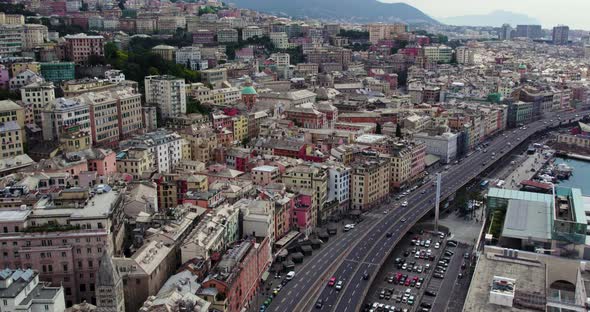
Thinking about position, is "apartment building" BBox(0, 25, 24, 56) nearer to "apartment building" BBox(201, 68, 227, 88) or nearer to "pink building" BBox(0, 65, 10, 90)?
"pink building" BBox(0, 65, 10, 90)

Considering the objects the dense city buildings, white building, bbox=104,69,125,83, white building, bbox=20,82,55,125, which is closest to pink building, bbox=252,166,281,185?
the dense city buildings

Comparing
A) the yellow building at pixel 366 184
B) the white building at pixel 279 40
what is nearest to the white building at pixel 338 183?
the yellow building at pixel 366 184

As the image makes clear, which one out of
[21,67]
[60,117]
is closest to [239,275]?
[60,117]

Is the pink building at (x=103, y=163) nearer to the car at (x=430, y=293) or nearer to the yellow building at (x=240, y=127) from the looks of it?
the yellow building at (x=240, y=127)

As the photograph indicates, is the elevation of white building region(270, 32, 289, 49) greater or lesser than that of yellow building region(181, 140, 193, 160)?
greater

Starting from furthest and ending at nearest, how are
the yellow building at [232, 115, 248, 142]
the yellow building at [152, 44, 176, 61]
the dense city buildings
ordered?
the yellow building at [152, 44, 176, 61] → the yellow building at [232, 115, 248, 142] → the dense city buildings

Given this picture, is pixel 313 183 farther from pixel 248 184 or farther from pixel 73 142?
pixel 73 142

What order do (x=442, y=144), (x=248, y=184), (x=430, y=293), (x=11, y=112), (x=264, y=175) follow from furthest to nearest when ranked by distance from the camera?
1. (x=442, y=144)
2. (x=11, y=112)
3. (x=264, y=175)
4. (x=248, y=184)
5. (x=430, y=293)
